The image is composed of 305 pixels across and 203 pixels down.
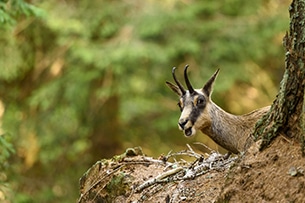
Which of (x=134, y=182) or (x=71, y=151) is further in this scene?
(x=71, y=151)

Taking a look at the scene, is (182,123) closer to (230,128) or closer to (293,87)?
(230,128)

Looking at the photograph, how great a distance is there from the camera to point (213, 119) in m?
7.34

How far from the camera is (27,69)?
16.6 m

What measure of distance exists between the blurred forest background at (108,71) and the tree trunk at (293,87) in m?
9.53

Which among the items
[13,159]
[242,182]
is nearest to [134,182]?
[242,182]

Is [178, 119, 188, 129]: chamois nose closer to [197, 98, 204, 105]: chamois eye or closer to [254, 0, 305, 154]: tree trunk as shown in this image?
[197, 98, 204, 105]: chamois eye

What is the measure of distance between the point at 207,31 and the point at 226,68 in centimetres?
89

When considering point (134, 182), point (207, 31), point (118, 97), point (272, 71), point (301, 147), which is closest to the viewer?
point (301, 147)

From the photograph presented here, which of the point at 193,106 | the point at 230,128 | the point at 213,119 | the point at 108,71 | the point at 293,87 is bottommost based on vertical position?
the point at 293,87

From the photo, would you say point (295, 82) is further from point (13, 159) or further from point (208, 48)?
point (13, 159)

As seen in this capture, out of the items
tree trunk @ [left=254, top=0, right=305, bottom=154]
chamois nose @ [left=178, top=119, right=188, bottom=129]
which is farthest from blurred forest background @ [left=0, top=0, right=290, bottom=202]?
tree trunk @ [left=254, top=0, right=305, bottom=154]

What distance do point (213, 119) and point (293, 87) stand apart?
259 centimetres

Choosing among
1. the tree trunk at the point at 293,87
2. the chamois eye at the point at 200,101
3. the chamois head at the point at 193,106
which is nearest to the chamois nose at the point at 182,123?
the chamois head at the point at 193,106

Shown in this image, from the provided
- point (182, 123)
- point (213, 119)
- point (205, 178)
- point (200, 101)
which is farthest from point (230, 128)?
point (205, 178)
